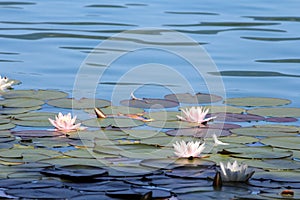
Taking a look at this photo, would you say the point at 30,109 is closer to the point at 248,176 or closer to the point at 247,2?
the point at 248,176

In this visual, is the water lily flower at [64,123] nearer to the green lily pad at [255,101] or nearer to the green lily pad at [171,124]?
the green lily pad at [171,124]

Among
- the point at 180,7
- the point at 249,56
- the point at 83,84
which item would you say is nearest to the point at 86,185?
the point at 83,84

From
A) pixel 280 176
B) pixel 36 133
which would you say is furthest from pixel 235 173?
pixel 36 133

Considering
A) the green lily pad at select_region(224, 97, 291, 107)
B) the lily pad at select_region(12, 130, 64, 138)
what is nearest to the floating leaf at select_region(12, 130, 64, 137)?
the lily pad at select_region(12, 130, 64, 138)

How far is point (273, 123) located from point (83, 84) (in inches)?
61.4

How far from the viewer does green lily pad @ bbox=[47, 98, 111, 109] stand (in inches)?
167

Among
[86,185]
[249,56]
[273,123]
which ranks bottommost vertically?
[86,185]

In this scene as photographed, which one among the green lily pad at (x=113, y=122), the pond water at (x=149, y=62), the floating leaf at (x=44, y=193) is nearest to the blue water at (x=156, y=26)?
the pond water at (x=149, y=62)

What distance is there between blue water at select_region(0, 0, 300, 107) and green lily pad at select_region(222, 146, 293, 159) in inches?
50.5

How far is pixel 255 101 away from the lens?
4.40m

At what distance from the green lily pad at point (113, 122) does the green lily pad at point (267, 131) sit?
0.48 m

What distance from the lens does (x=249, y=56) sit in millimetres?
6184

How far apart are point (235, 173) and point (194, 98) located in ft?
5.52

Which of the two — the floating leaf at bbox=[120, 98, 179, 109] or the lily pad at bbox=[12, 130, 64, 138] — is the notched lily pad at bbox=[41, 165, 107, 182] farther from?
the floating leaf at bbox=[120, 98, 179, 109]
